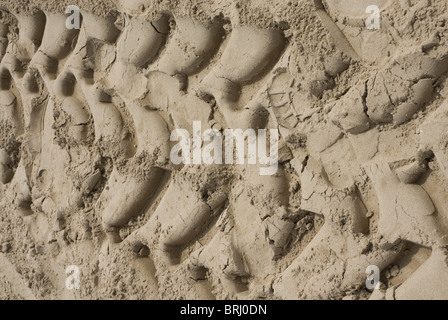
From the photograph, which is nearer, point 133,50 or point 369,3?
point 369,3

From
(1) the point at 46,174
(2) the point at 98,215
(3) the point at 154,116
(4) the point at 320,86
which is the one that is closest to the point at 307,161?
(4) the point at 320,86

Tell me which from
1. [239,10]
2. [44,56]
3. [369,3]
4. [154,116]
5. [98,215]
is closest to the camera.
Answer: [369,3]

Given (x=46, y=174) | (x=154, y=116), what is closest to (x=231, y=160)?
(x=154, y=116)

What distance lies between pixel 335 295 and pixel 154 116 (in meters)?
0.47

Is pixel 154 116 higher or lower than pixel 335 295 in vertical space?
higher

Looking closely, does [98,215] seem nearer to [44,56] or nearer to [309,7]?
[44,56]

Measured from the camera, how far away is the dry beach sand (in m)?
0.96

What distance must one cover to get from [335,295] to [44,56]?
2.82ft

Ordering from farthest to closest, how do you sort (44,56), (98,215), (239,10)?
(44,56)
(98,215)
(239,10)

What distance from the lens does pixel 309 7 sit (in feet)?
3.43

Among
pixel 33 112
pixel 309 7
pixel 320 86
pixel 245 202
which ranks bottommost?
pixel 245 202

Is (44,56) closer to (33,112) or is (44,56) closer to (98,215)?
(33,112)

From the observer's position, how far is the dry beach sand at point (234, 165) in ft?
3.14

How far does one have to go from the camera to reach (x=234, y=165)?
1168 millimetres
